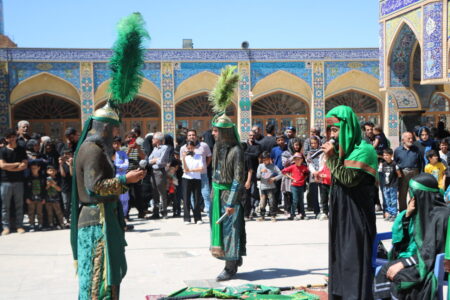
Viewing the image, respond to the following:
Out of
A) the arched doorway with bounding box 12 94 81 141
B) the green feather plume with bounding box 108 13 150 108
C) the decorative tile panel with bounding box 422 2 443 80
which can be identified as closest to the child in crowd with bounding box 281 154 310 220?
the decorative tile panel with bounding box 422 2 443 80

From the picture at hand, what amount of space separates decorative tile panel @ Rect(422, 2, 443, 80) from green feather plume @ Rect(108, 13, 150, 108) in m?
9.88

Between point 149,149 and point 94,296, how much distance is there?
684cm

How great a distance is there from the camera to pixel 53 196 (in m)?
8.25

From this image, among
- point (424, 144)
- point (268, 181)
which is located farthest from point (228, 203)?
point (424, 144)

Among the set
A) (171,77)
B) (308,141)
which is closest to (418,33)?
→ (308,141)

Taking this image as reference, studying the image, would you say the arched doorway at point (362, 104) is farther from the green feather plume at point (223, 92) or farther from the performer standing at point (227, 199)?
the performer standing at point (227, 199)

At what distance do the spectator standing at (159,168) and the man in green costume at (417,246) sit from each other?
572 cm

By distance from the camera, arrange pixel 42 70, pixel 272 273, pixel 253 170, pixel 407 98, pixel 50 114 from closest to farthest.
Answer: pixel 272 273 < pixel 253 170 < pixel 407 98 < pixel 42 70 < pixel 50 114

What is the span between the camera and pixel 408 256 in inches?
142

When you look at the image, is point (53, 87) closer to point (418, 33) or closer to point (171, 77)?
point (171, 77)

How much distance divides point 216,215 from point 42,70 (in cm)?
1538

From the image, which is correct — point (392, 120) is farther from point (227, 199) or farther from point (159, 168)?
point (227, 199)

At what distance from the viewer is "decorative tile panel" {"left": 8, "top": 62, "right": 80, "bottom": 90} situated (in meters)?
18.5

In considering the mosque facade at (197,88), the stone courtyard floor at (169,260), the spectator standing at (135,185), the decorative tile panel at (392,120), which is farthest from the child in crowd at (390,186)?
the decorative tile panel at (392,120)
